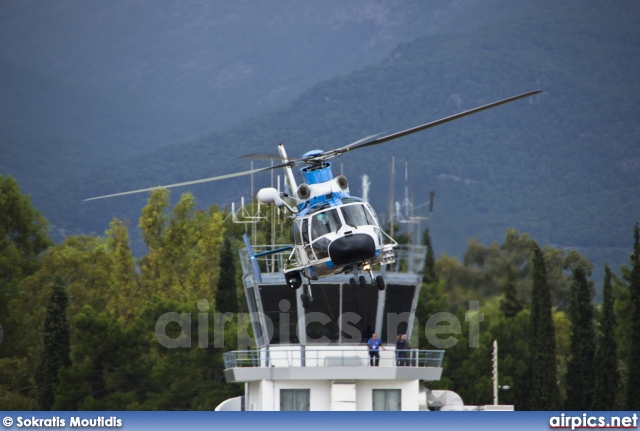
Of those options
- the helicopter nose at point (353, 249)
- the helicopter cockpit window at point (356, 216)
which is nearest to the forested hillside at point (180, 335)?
the helicopter cockpit window at point (356, 216)

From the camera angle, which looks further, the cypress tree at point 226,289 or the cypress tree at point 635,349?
the cypress tree at point 226,289

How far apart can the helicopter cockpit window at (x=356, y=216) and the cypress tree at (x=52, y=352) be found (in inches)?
1326

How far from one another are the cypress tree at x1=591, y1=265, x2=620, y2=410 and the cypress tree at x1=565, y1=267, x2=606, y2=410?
608 millimetres

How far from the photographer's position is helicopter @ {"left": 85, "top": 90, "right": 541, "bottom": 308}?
31.0 metres

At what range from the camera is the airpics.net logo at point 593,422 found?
29.4 m

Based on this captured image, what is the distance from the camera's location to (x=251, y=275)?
41438 millimetres

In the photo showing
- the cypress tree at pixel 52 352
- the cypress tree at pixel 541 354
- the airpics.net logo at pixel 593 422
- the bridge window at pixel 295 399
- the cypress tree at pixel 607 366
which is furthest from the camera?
the cypress tree at pixel 541 354

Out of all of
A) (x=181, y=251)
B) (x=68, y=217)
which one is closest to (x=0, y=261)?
(x=181, y=251)

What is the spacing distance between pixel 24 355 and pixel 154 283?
593 inches

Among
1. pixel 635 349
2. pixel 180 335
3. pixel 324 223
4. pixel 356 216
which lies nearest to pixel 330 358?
pixel 324 223

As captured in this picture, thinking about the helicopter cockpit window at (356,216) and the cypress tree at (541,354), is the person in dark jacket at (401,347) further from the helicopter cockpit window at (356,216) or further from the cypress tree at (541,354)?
the cypress tree at (541,354)

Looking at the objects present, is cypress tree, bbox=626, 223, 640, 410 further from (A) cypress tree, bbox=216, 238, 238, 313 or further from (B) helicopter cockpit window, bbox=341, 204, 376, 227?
(B) helicopter cockpit window, bbox=341, 204, 376, 227

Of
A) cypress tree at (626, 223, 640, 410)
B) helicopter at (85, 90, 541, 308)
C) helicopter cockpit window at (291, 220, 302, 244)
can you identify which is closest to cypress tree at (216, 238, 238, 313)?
cypress tree at (626, 223, 640, 410)

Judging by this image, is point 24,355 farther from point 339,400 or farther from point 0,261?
point 339,400
